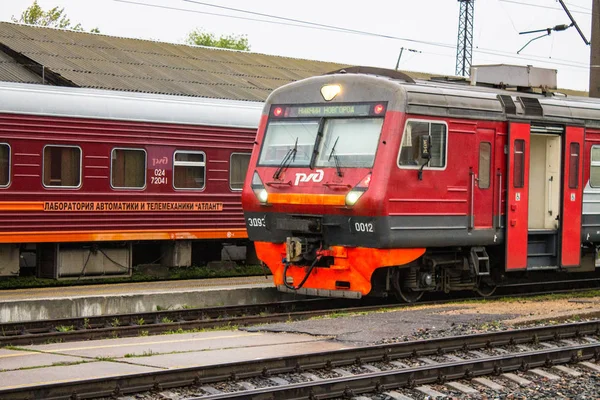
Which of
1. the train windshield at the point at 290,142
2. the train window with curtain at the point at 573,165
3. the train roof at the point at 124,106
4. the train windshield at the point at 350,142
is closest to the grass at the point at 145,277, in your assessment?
the train roof at the point at 124,106

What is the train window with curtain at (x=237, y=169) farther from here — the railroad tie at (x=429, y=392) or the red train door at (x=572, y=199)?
the railroad tie at (x=429, y=392)

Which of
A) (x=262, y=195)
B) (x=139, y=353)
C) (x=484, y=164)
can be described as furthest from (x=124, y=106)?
(x=139, y=353)

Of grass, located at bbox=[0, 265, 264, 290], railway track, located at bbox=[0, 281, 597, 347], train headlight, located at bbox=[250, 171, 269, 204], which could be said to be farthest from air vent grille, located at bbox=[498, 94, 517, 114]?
grass, located at bbox=[0, 265, 264, 290]

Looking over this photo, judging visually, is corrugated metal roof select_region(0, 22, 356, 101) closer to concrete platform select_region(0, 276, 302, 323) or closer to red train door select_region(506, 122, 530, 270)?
concrete platform select_region(0, 276, 302, 323)

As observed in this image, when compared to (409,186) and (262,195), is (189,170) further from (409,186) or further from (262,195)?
(409,186)

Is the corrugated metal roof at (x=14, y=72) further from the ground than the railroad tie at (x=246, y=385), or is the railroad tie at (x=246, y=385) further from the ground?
the corrugated metal roof at (x=14, y=72)

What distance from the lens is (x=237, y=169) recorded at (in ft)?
67.4

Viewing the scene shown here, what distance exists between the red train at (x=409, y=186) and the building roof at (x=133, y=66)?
7.84 meters

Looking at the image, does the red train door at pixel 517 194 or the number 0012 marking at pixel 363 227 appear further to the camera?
the red train door at pixel 517 194

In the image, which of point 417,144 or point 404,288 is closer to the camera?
point 417,144

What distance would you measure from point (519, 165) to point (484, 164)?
2.44 ft

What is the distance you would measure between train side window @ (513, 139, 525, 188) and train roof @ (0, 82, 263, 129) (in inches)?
257

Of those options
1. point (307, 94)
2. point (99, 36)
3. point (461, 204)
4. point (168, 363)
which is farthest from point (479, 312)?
point (99, 36)

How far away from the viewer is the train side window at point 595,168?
17172 mm
